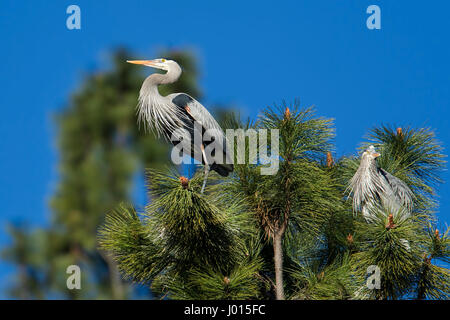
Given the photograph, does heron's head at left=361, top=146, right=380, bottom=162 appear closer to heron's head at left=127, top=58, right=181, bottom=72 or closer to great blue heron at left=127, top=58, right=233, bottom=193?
great blue heron at left=127, top=58, right=233, bottom=193

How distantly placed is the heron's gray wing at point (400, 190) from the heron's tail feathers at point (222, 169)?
1.67 m

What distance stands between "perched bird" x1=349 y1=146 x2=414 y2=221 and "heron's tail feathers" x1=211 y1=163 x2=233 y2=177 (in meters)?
1.19

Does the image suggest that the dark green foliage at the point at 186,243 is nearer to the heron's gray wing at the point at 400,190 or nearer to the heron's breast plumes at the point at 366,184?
the heron's breast plumes at the point at 366,184

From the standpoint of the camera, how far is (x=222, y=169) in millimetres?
8359

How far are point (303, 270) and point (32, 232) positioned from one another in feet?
17.8

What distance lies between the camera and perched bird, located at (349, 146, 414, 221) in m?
8.54

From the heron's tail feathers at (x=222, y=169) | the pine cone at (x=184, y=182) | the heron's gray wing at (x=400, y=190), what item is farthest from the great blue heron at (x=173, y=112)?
the pine cone at (x=184, y=182)

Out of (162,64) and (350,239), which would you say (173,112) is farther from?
(350,239)

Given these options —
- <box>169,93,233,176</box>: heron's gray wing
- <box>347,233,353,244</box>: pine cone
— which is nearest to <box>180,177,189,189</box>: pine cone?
<box>169,93,233,176</box>: heron's gray wing

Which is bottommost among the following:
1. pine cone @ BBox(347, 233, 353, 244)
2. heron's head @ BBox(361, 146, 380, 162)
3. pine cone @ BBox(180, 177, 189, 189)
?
pine cone @ BBox(347, 233, 353, 244)
